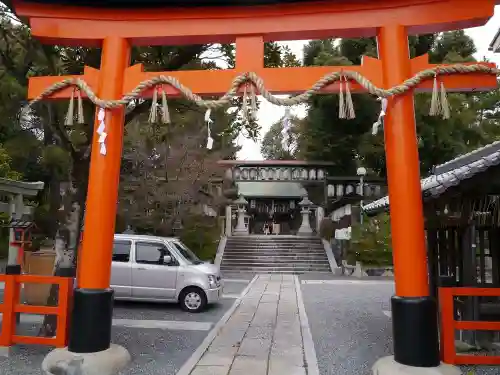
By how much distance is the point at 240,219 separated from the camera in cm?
2517

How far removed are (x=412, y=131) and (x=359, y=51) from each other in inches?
699

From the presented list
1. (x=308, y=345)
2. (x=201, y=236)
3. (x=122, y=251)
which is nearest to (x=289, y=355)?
(x=308, y=345)

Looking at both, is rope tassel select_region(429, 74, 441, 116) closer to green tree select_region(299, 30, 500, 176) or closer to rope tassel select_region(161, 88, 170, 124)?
rope tassel select_region(161, 88, 170, 124)

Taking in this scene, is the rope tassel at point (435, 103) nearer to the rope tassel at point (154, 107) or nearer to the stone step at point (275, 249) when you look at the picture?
the rope tassel at point (154, 107)

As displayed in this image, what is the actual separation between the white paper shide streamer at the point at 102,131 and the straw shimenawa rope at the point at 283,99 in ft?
0.35

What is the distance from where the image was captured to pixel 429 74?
4562 millimetres

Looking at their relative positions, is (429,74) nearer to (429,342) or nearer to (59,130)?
(429,342)

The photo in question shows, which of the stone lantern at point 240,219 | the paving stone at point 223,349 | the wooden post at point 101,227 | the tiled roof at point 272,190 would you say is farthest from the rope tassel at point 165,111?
the tiled roof at point 272,190

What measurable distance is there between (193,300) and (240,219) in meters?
15.7

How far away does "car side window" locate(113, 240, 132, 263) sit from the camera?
9711 mm

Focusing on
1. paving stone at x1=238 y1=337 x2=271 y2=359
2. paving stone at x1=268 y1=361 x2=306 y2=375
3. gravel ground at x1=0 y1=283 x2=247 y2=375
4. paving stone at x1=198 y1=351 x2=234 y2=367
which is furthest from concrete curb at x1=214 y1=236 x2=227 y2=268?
paving stone at x1=268 y1=361 x2=306 y2=375

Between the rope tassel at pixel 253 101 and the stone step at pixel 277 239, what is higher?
the rope tassel at pixel 253 101

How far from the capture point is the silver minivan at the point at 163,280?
9.50 m

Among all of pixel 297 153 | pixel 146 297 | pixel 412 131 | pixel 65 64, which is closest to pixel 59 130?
pixel 65 64
